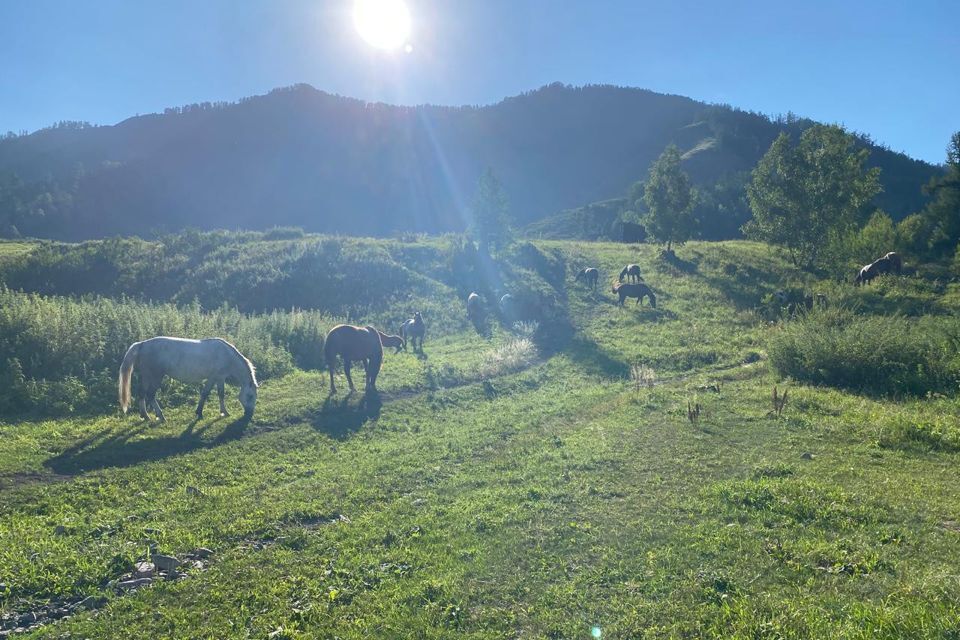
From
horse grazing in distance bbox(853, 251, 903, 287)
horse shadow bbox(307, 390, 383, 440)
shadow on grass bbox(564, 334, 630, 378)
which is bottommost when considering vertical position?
horse shadow bbox(307, 390, 383, 440)

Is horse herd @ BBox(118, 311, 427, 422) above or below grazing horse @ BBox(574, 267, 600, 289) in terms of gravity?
below

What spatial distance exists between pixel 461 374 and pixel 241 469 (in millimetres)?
10715

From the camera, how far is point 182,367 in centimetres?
1441

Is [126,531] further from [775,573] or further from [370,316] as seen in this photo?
[370,316]

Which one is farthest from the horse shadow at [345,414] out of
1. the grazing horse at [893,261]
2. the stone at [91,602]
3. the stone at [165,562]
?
the grazing horse at [893,261]

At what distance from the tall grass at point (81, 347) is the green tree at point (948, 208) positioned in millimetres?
52756

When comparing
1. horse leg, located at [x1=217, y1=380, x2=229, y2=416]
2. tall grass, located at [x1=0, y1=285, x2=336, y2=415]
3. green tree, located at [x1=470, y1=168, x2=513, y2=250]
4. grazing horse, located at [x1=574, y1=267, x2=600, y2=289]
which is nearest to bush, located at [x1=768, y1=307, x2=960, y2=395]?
horse leg, located at [x1=217, y1=380, x2=229, y2=416]

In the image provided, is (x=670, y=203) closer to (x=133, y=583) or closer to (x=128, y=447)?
(x=128, y=447)

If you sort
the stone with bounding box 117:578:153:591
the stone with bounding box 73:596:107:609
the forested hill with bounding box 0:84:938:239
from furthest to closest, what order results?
the forested hill with bounding box 0:84:938:239 < the stone with bounding box 117:578:153:591 < the stone with bounding box 73:596:107:609

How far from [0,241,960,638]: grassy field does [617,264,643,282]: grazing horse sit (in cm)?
2429

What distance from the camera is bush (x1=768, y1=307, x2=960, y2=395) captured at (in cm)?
1655

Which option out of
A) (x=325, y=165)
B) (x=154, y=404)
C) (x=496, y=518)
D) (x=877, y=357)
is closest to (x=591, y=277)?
(x=877, y=357)

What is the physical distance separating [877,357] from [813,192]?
29.7 m

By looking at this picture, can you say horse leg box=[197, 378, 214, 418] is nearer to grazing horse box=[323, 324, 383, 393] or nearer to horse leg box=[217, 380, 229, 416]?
horse leg box=[217, 380, 229, 416]
